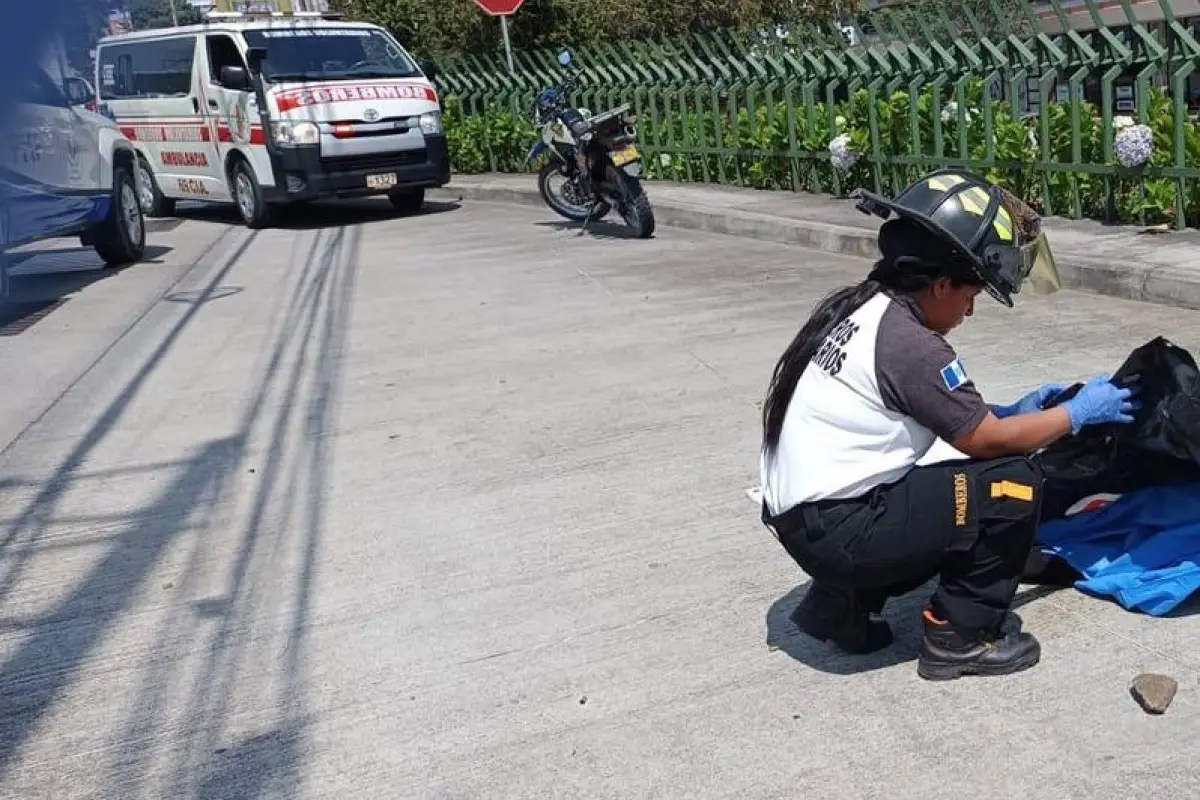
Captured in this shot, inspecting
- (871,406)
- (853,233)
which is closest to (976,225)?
(871,406)

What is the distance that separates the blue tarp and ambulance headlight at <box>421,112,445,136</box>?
10.5 meters

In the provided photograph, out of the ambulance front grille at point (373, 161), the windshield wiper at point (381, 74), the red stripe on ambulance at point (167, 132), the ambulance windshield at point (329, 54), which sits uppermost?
the ambulance windshield at point (329, 54)

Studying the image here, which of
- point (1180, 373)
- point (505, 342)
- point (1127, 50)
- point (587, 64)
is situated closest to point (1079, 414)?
point (1180, 373)

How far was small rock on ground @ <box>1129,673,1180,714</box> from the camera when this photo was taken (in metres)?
2.77

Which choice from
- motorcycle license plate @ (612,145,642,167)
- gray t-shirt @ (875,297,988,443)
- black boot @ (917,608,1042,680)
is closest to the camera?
gray t-shirt @ (875,297,988,443)

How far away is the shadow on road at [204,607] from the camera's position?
9.65ft

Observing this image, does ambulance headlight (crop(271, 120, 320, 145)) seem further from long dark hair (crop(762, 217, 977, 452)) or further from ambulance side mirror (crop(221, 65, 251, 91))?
long dark hair (crop(762, 217, 977, 452))

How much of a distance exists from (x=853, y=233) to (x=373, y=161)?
5.76 metres

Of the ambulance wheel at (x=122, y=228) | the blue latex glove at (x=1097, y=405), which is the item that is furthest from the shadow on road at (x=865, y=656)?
the ambulance wheel at (x=122, y=228)

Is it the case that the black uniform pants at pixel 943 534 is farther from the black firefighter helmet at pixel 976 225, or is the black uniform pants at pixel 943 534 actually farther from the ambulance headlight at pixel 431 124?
the ambulance headlight at pixel 431 124

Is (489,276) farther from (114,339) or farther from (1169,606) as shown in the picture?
(1169,606)

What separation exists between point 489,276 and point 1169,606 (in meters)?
6.61

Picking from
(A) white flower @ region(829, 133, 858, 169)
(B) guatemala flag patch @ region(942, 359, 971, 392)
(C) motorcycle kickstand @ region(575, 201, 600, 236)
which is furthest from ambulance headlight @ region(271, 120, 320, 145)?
(B) guatemala flag patch @ region(942, 359, 971, 392)

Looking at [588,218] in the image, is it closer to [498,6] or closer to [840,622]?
[498,6]
